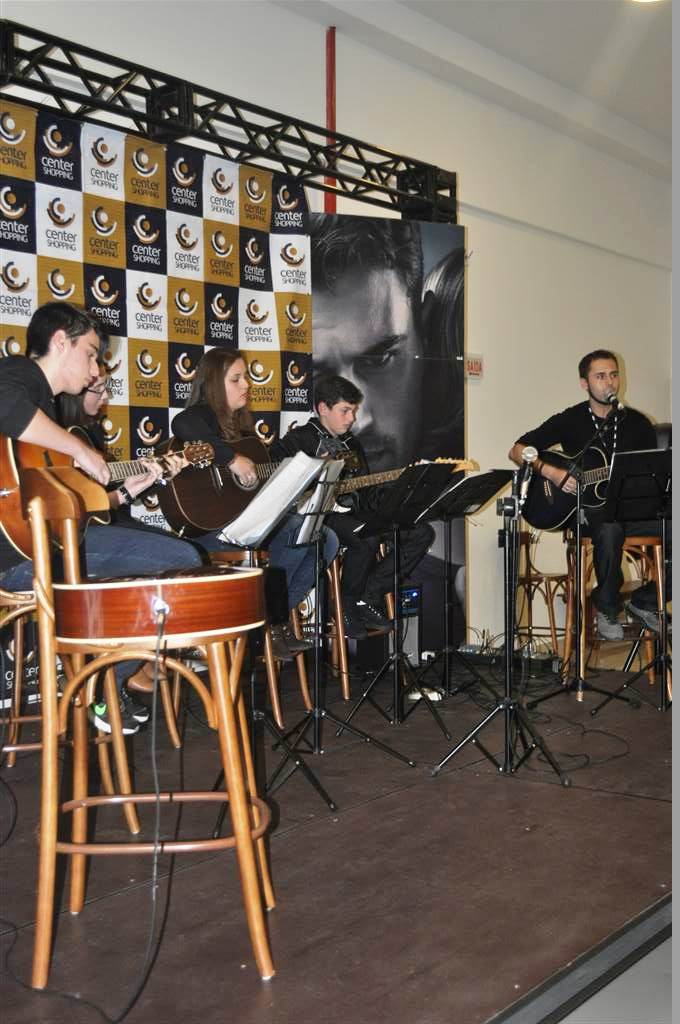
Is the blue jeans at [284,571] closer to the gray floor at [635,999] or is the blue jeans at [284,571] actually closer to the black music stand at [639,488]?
the black music stand at [639,488]

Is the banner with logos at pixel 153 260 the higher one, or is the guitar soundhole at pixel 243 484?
the banner with logos at pixel 153 260

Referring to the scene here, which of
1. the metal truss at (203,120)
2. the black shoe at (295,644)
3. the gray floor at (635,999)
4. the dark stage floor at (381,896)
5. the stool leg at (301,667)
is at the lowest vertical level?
the gray floor at (635,999)

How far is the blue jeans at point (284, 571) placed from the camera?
12.8ft

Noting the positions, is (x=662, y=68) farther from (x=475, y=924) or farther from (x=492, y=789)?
(x=475, y=924)

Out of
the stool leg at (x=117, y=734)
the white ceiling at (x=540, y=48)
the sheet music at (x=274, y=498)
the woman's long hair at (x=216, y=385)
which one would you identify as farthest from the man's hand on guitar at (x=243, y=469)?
the white ceiling at (x=540, y=48)

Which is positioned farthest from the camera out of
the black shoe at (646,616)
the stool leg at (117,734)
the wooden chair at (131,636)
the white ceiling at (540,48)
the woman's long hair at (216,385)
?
the white ceiling at (540,48)

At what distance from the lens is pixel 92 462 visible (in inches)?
113

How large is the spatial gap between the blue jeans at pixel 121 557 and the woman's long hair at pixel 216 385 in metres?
1.32

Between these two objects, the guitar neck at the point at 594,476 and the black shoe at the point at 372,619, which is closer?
the black shoe at the point at 372,619

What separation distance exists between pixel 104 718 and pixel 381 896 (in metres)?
0.95

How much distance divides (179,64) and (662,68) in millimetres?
3678

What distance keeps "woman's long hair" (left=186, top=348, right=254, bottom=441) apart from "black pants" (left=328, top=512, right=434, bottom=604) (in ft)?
2.00

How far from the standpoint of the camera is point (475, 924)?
207cm

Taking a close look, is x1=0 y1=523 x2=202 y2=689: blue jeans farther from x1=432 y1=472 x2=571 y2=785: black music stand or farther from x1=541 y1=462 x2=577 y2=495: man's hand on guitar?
x1=541 y1=462 x2=577 y2=495: man's hand on guitar
